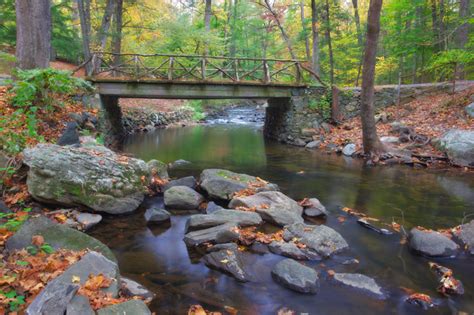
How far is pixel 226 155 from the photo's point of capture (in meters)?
13.5

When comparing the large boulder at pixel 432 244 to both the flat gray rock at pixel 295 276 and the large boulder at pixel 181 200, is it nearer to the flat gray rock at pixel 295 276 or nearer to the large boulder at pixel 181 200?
the flat gray rock at pixel 295 276

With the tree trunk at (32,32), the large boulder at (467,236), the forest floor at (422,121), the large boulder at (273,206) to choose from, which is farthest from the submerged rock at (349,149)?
the tree trunk at (32,32)

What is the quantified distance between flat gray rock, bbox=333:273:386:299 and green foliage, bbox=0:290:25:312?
342cm

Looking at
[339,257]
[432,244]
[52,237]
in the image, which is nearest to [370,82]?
[432,244]

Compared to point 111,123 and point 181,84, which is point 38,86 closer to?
point 181,84

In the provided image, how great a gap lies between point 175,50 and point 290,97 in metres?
10.5

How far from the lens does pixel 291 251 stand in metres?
4.95

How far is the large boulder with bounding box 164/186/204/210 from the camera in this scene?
22.4ft

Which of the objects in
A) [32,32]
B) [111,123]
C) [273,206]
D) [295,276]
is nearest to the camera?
[295,276]

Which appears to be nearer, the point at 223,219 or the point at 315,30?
the point at 223,219

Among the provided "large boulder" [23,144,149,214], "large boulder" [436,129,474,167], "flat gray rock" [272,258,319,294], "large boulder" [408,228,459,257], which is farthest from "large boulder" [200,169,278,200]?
"large boulder" [436,129,474,167]

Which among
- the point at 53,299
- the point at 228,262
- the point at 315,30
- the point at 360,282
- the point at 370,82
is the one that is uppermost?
the point at 315,30

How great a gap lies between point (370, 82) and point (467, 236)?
21.4 feet

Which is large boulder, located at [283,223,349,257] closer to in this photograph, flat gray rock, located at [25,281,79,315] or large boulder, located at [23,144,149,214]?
large boulder, located at [23,144,149,214]
